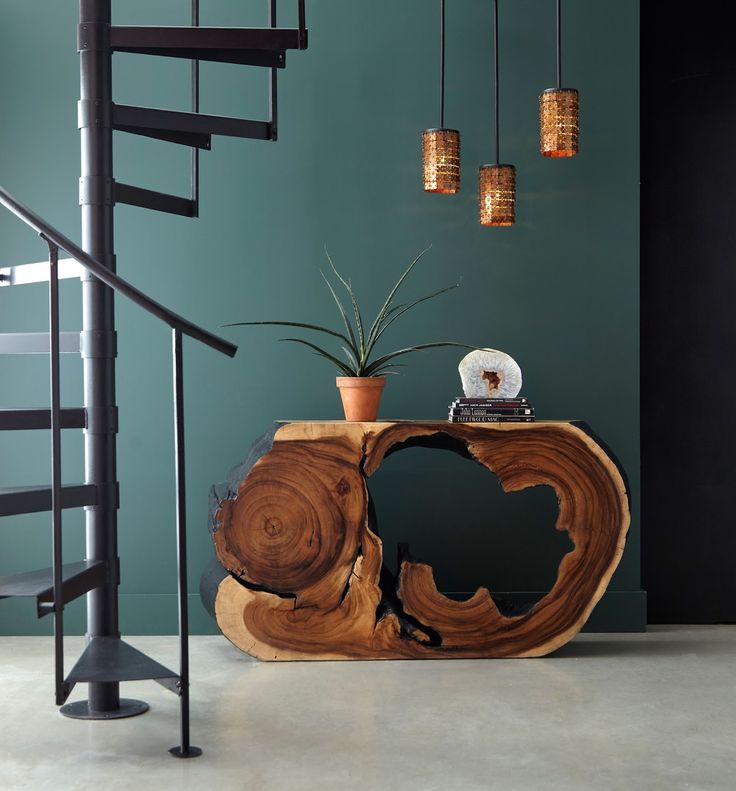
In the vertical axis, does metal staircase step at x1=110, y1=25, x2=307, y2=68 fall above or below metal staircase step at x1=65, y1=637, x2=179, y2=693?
above

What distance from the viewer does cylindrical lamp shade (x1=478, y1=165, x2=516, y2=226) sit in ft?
12.7

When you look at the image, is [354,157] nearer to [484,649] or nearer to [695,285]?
[695,285]

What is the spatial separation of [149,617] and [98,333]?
149 cm

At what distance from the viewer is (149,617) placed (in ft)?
13.1

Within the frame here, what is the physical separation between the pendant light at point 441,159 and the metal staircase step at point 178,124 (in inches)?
30.0

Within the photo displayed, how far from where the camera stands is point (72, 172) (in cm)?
402

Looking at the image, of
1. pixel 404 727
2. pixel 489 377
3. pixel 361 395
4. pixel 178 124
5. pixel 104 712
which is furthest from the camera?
pixel 489 377

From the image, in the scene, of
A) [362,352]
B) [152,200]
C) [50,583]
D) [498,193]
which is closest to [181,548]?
[50,583]

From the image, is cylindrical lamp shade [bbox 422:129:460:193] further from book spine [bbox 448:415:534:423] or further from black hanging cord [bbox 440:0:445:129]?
book spine [bbox 448:415:534:423]

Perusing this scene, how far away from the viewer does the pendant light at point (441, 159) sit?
12.4 ft

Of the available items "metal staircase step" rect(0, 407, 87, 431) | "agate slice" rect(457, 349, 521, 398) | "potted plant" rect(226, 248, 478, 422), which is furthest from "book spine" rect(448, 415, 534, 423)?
"metal staircase step" rect(0, 407, 87, 431)

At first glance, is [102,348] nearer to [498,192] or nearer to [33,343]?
[33,343]

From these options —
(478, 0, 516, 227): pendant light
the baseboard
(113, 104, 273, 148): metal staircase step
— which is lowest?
the baseboard

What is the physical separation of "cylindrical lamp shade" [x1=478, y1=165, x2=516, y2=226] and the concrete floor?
1590 millimetres
